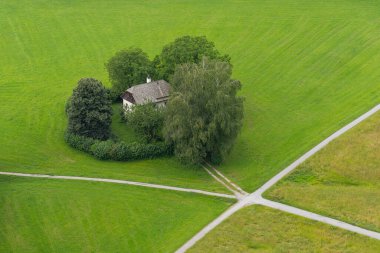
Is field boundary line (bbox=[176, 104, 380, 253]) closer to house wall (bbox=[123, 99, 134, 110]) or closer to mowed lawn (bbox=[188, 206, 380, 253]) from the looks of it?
mowed lawn (bbox=[188, 206, 380, 253])

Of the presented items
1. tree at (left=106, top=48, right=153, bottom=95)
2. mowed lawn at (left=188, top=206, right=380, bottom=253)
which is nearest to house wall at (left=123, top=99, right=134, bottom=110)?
tree at (left=106, top=48, right=153, bottom=95)

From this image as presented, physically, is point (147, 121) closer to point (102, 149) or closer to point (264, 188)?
point (102, 149)

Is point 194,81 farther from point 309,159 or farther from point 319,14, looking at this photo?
point 319,14

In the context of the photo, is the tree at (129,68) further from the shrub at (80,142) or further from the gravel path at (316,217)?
the gravel path at (316,217)

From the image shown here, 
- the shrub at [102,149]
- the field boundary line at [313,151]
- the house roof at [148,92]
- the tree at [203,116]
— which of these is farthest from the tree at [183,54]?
the field boundary line at [313,151]

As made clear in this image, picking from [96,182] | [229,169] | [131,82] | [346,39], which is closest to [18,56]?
[131,82]

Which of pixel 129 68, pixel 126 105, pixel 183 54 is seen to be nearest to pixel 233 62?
pixel 183 54
